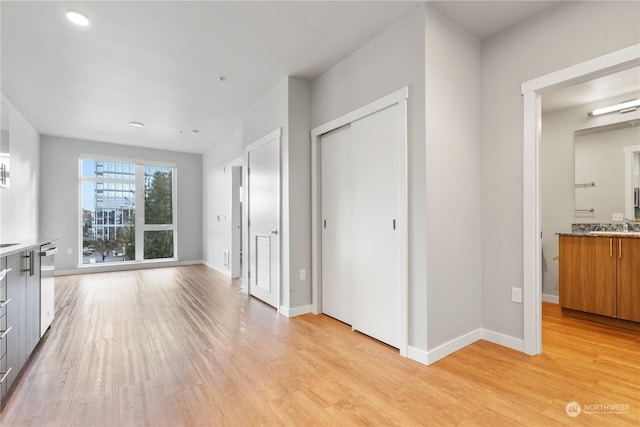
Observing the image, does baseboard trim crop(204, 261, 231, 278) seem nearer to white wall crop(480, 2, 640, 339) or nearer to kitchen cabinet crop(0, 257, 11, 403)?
kitchen cabinet crop(0, 257, 11, 403)

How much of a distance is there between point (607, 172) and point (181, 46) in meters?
4.67

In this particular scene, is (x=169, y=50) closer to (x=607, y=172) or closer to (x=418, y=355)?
(x=418, y=355)

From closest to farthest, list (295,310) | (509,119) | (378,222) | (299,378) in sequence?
1. (299,378)
2. (509,119)
3. (378,222)
4. (295,310)

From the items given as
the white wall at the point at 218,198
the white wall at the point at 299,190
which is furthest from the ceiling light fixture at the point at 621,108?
the white wall at the point at 218,198

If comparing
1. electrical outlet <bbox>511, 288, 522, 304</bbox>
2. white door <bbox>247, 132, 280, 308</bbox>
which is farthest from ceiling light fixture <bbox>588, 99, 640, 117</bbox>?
white door <bbox>247, 132, 280, 308</bbox>

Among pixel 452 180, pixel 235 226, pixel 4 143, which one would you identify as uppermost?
pixel 4 143

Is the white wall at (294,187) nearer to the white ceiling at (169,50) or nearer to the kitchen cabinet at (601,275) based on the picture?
the white ceiling at (169,50)

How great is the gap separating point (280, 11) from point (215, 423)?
268 centimetres

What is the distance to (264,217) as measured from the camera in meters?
3.79

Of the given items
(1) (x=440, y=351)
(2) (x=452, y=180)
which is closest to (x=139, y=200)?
(2) (x=452, y=180)

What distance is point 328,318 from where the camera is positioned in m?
3.17

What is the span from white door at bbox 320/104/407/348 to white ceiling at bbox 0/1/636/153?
78 centimetres

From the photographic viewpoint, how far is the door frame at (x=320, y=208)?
2.26 meters

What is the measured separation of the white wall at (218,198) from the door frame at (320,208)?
230 cm
